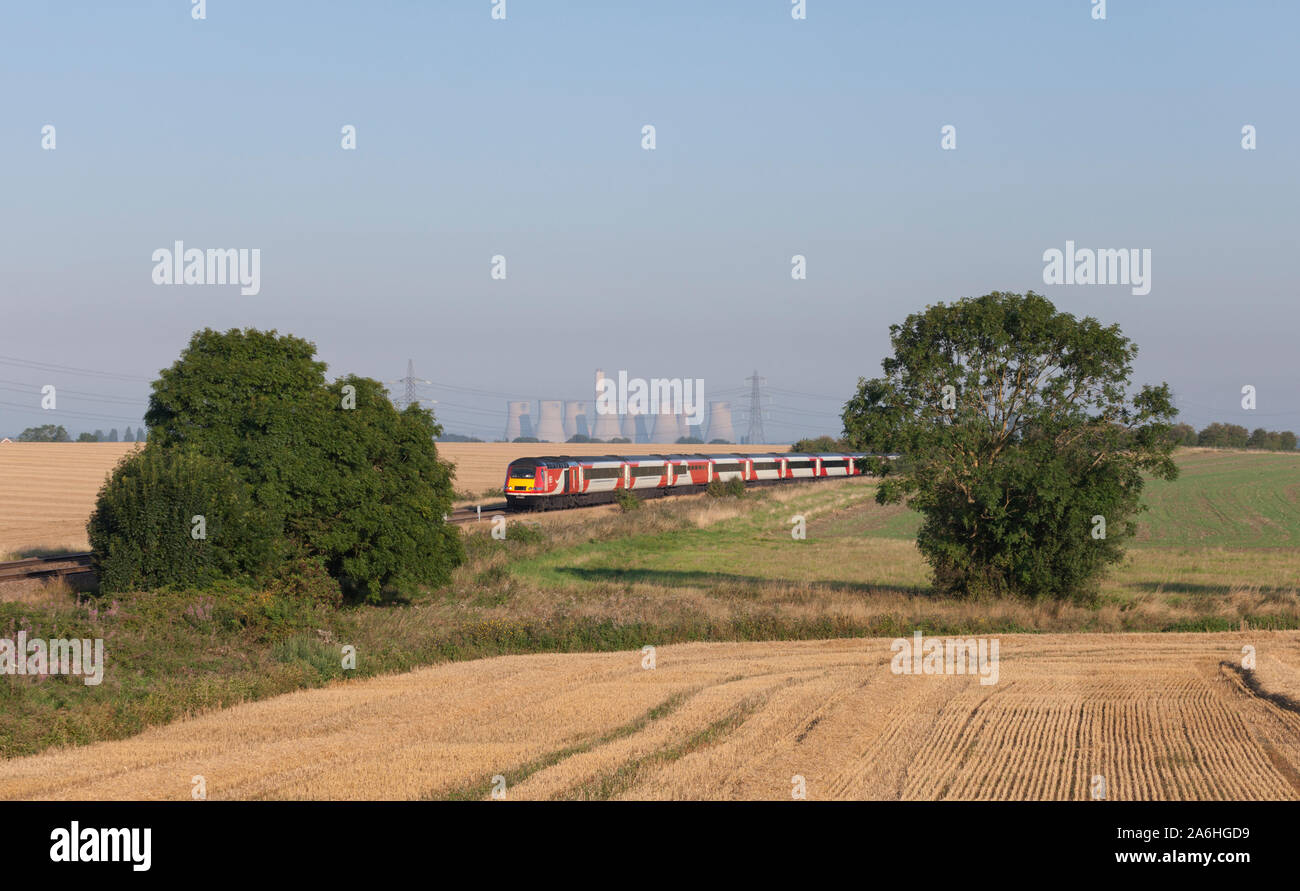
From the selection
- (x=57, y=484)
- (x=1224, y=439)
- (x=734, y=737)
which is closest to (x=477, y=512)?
(x=57, y=484)

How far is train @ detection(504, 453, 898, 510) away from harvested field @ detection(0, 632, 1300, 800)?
28.6 m

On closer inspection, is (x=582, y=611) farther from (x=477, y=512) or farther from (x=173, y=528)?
(x=477, y=512)

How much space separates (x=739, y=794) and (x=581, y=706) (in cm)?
608

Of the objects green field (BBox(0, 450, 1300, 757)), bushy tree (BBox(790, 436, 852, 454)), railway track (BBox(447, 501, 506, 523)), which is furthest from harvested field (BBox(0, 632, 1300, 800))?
bushy tree (BBox(790, 436, 852, 454))

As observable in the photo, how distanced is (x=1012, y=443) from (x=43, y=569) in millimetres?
27988

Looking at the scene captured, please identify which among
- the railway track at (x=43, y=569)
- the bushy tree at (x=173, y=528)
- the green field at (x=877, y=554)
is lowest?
the green field at (x=877, y=554)

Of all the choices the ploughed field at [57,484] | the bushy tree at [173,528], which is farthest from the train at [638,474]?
the bushy tree at [173,528]

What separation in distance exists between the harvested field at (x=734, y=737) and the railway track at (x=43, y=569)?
622 inches

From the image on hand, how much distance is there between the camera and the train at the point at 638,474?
63.1 m

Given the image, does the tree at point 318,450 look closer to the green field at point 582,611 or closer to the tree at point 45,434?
the green field at point 582,611

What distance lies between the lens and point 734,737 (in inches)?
603

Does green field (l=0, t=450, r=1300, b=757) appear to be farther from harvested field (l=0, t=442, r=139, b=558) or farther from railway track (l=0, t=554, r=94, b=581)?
harvested field (l=0, t=442, r=139, b=558)
